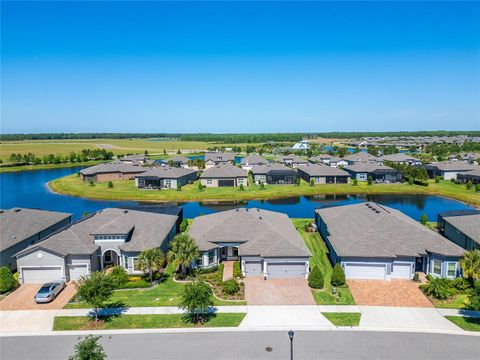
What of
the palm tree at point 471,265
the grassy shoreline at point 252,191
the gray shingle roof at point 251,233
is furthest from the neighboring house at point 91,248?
the grassy shoreline at point 252,191

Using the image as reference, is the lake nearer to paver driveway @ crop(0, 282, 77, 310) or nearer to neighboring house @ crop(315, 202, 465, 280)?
neighboring house @ crop(315, 202, 465, 280)

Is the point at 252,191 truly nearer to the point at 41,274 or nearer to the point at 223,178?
the point at 223,178

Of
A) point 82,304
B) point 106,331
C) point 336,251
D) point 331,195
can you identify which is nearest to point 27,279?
point 82,304

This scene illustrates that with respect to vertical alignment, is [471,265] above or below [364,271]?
above

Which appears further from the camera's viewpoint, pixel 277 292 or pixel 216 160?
pixel 216 160

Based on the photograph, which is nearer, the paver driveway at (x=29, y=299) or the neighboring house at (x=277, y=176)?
the paver driveway at (x=29, y=299)

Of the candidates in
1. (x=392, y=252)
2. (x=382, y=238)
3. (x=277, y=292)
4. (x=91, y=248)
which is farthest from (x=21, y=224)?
(x=392, y=252)

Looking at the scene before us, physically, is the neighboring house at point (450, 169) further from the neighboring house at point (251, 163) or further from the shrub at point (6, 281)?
the shrub at point (6, 281)

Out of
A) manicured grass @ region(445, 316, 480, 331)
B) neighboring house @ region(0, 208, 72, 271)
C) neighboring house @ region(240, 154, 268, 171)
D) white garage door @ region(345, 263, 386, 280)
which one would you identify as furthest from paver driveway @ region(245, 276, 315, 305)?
neighboring house @ region(240, 154, 268, 171)
